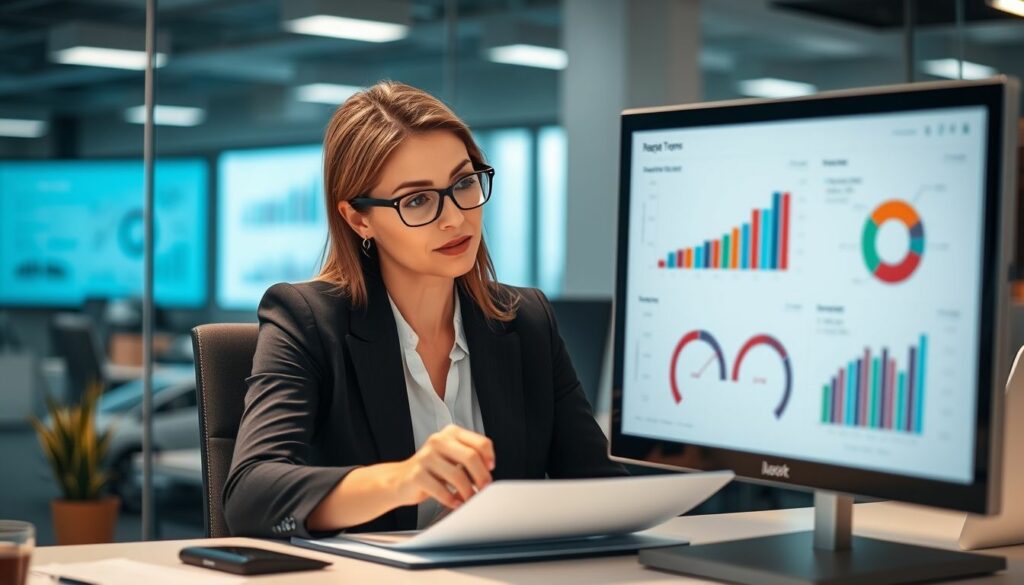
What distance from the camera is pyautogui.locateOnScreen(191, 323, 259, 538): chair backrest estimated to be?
73.0 inches

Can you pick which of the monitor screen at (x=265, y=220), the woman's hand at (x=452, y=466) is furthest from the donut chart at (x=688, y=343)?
the monitor screen at (x=265, y=220)

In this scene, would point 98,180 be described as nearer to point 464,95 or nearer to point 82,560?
point 464,95

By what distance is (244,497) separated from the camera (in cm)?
163

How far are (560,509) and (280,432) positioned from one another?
50 centimetres

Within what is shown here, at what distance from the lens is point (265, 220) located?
4387 millimetres

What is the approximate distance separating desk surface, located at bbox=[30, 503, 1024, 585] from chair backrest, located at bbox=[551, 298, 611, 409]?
1.91 meters

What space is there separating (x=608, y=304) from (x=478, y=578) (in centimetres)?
249

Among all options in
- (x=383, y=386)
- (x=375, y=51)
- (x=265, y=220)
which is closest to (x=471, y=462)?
(x=383, y=386)

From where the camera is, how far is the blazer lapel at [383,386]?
183 centimetres

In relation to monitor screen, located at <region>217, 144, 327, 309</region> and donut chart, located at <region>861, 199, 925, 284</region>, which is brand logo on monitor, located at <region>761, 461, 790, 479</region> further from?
monitor screen, located at <region>217, 144, 327, 309</region>

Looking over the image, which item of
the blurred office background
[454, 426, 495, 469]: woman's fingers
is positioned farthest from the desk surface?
the blurred office background

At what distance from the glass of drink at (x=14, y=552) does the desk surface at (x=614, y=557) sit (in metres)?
0.16

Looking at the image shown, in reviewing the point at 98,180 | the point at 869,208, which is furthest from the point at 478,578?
the point at 98,180

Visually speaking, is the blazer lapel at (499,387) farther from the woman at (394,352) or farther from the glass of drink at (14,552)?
the glass of drink at (14,552)
